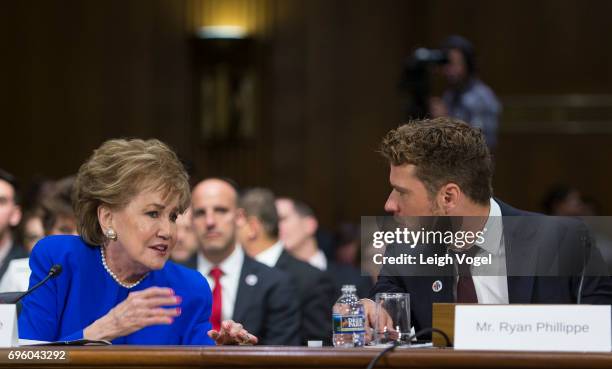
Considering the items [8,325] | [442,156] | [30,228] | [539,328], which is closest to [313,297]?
[30,228]

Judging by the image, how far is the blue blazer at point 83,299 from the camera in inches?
126

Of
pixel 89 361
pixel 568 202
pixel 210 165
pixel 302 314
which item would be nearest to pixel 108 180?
pixel 89 361

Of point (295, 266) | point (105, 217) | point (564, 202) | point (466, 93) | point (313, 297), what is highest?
point (466, 93)

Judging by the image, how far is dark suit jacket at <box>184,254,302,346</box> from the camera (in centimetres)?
526

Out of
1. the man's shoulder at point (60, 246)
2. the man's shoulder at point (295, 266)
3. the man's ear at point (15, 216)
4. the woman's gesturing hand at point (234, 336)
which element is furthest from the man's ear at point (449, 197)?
the man's ear at point (15, 216)

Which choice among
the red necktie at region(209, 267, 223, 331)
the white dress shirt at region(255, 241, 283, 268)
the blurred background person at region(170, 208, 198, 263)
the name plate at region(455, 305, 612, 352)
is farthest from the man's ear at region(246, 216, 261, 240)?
the name plate at region(455, 305, 612, 352)

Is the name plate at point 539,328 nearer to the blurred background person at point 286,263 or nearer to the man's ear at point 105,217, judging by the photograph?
the man's ear at point 105,217

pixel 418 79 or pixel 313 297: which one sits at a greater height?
pixel 418 79

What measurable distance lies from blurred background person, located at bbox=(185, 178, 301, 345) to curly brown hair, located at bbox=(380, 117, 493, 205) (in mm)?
2185

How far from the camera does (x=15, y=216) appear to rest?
566 centimetres

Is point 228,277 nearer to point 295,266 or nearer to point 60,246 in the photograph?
point 295,266

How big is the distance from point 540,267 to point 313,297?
10.3 ft

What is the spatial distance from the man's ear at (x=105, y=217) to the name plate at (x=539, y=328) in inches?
50.2

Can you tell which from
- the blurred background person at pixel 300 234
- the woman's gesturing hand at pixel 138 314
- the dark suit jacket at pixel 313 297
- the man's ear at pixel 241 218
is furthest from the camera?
the blurred background person at pixel 300 234
